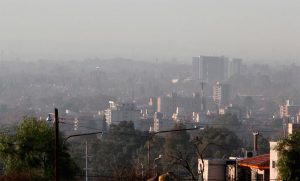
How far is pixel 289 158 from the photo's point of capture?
38250 mm

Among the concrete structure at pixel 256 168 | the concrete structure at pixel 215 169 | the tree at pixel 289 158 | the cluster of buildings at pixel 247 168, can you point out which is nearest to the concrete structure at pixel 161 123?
the cluster of buildings at pixel 247 168

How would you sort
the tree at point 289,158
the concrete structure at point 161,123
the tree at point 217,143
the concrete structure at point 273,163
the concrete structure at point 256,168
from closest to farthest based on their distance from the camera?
the tree at point 289,158 < the concrete structure at point 273,163 < the concrete structure at point 256,168 < the tree at point 217,143 < the concrete structure at point 161,123

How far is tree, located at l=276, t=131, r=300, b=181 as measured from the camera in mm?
37625

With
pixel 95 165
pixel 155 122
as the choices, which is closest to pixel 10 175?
pixel 95 165

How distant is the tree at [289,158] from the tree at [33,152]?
347 inches

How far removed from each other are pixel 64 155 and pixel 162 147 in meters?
44.6

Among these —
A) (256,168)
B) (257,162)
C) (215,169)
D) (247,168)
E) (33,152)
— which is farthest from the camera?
(215,169)

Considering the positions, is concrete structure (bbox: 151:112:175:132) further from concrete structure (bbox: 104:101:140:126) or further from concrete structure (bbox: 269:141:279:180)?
concrete structure (bbox: 269:141:279:180)

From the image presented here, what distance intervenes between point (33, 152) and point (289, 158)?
10446mm

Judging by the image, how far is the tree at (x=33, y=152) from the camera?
43.0 meters

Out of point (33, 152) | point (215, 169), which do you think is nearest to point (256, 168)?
point (215, 169)

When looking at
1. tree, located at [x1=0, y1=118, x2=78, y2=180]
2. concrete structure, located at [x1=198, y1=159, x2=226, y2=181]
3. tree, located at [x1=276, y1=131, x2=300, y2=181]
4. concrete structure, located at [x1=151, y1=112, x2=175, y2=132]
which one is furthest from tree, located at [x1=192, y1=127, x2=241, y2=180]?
concrete structure, located at [x1=151, y1=112, x2=175, y2=132]

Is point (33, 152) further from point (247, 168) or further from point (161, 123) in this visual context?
point (161, 123)

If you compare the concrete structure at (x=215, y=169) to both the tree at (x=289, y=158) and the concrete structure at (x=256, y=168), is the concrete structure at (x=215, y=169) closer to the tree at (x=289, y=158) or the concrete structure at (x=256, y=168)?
the concrete structure at (x=256, y=168)
